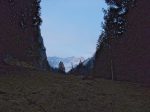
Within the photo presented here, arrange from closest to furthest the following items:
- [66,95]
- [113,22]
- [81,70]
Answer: [66,95] < [113,22] < [81,70]

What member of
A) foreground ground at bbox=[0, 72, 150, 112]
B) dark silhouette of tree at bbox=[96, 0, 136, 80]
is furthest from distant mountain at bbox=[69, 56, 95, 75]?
foreground ground at bbox=[0, 72, 150, 112]

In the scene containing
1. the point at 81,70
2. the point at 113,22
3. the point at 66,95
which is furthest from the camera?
the point at 81,70

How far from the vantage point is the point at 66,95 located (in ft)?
75.1

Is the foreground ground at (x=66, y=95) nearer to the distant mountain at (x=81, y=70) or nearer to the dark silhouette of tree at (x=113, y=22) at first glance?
the dark silhouette of tree at (x=113, y=22)

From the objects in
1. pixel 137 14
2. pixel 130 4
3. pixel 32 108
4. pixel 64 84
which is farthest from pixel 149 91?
pixel 130 4

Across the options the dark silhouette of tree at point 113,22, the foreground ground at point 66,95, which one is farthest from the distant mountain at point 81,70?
the foreground ground at point 66,95

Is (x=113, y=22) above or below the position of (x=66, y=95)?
above

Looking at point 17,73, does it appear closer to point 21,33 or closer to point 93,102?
point 21,33

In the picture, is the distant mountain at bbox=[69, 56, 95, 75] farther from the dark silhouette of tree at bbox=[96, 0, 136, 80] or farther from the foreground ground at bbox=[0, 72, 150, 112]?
the foreground ground at bbox=[0, 72, 150, 112]

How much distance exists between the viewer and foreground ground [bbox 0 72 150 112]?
65.5 feet

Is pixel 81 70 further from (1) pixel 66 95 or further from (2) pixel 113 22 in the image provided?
(1) pixel 66 95

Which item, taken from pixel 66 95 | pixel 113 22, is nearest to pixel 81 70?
pixel 113 22

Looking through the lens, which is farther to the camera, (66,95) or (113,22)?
(113,22)

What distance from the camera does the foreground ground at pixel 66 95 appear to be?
1997 cm
